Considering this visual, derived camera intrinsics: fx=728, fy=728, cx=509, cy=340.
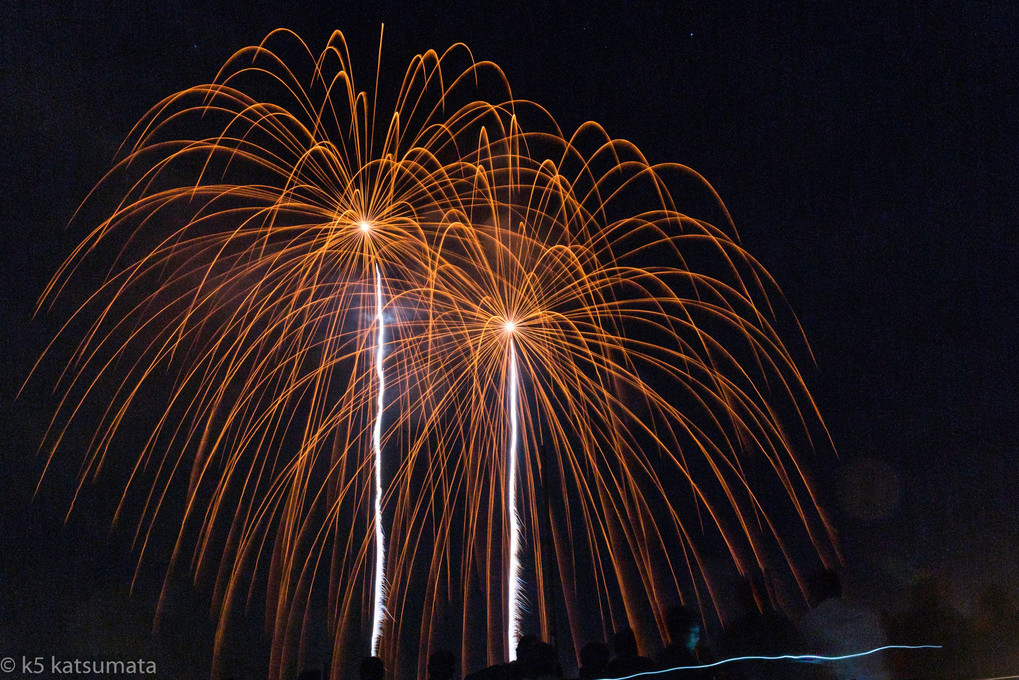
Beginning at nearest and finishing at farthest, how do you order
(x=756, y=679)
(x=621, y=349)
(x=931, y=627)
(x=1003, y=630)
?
(x=756, y=679) < (x=621, y=349) < (x=1003, y=630) < (x=931, y=627)

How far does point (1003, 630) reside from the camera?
19656mm

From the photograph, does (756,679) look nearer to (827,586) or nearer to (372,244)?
(827,586)

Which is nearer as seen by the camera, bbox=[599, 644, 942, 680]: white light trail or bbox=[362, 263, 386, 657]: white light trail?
bbox=[599, 644, 942, 680]: white light trail

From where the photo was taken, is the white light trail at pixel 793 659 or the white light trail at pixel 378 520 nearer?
the white light trail at pixel 793 659

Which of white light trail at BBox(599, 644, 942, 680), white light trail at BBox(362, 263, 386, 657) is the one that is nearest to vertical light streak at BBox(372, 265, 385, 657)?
white light trail at BBox(362, 263, 386, 657)

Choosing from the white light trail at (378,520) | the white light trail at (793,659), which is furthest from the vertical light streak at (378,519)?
the white light trail at (793,659)

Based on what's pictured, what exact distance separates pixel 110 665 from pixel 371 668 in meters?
11.7

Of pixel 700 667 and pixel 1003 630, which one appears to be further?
pixel 1003 630

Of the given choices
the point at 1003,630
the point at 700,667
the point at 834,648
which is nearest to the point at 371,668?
the point at 700,667

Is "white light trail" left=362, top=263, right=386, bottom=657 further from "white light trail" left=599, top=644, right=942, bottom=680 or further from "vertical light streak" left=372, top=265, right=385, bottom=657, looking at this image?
"white light trail" left=599, top=644, right=942, bottom=680

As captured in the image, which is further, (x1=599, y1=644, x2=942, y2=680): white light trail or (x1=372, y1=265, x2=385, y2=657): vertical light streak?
(x1=372, y1=265, x2=385, y2=657): vertical light streak

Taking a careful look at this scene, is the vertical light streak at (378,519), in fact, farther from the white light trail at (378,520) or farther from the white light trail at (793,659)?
the white light trail at (793,659)

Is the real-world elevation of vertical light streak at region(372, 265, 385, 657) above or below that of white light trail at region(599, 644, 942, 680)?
above

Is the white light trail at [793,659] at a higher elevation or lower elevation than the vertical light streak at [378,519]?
lower
